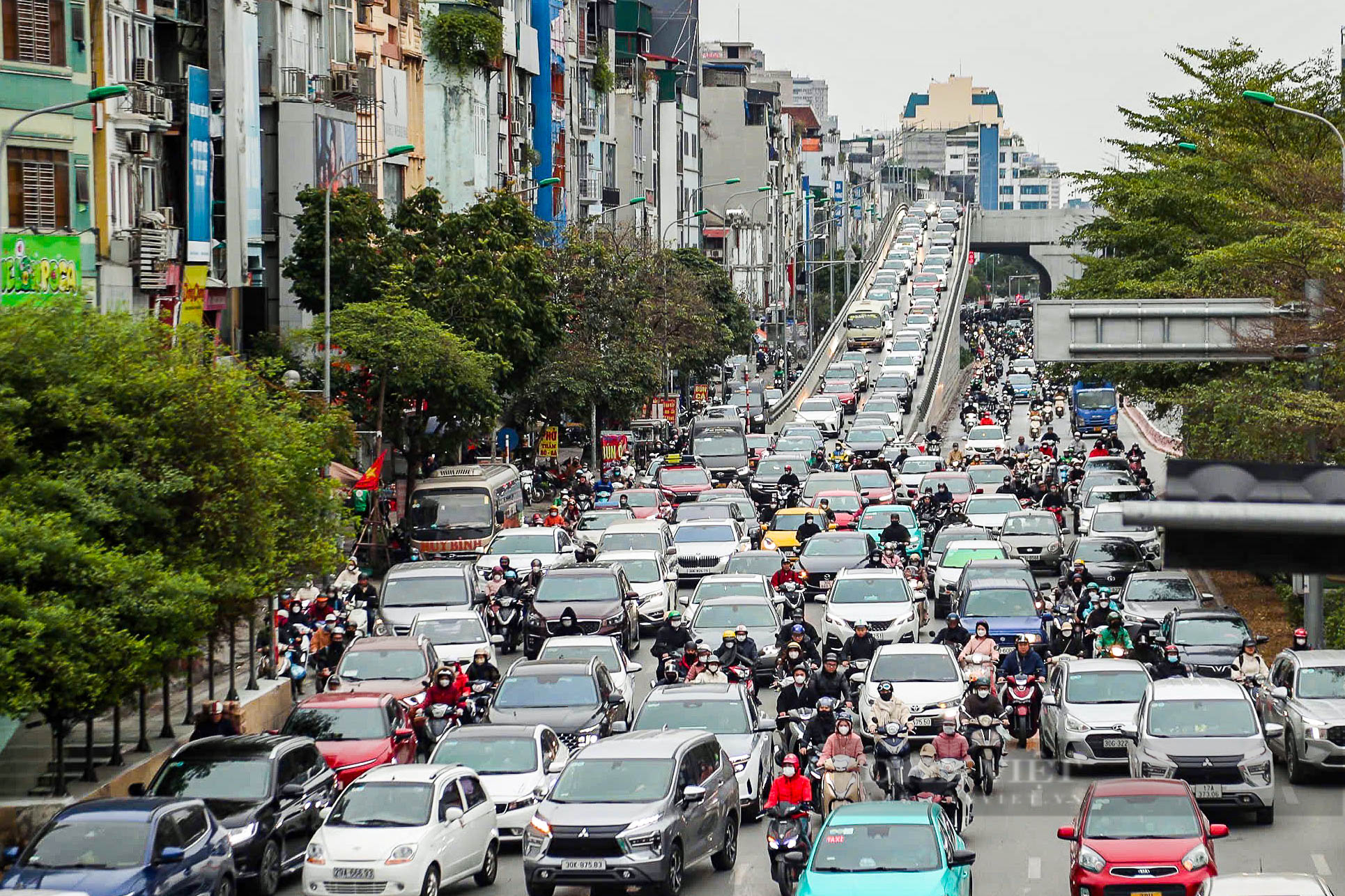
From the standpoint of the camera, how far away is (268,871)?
20984 mm

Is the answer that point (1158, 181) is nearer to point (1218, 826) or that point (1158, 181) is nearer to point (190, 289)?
point (190, 289)

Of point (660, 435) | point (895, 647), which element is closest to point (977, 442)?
point (660, 435)

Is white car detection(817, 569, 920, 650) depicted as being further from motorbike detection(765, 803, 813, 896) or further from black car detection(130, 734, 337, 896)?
motorbike detection(765, 803, 813, 896)

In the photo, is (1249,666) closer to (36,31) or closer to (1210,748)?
(1210,748)

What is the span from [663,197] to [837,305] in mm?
46508

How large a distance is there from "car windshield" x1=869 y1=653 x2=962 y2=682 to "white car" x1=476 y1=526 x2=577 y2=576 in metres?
13.8

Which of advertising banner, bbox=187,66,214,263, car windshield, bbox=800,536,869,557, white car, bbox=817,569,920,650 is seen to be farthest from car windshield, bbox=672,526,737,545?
advertising banner, bbox=187,66,214,263

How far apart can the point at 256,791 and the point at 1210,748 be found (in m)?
9.58

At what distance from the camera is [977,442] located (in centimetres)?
6938

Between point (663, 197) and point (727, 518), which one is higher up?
point (663, 197)

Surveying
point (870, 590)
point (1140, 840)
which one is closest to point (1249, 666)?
point (870, 590)

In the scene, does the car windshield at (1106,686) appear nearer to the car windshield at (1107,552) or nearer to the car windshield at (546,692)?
the car windshield at (546,692)

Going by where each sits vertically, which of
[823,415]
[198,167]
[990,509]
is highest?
[198,167]

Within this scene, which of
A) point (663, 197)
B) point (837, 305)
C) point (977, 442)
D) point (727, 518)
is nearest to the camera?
point (727, 518)
